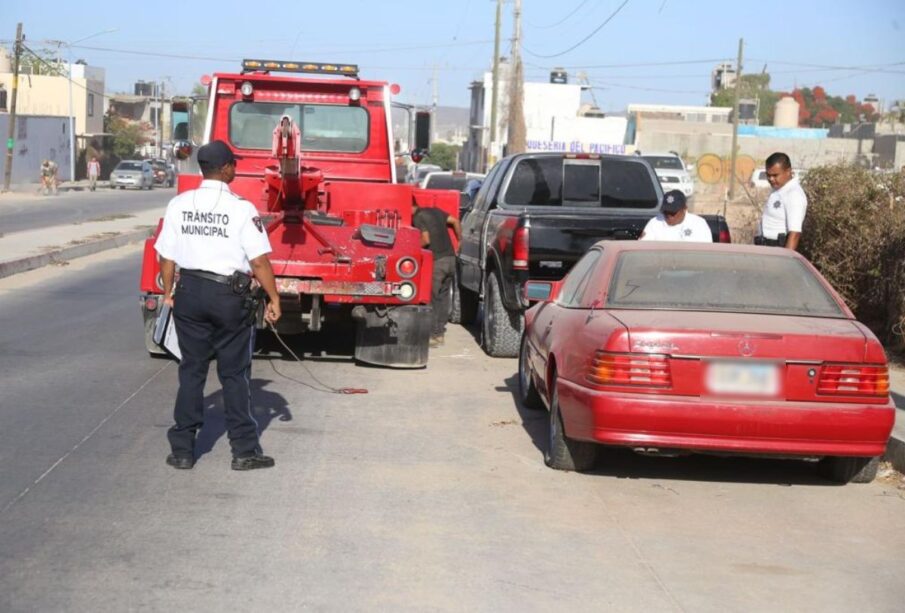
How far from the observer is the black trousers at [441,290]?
12977 mm

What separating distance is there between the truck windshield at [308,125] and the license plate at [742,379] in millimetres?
6979

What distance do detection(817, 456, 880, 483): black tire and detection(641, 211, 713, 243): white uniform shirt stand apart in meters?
3.17

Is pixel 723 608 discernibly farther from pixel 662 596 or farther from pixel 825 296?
pixel 825 296

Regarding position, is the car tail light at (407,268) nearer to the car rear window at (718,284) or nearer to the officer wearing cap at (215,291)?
the car rear window at (718,284)

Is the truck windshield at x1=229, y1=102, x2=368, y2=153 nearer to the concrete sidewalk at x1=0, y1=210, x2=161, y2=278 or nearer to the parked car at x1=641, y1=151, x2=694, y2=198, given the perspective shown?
the concrete sidewalk at x1=0, y1=210, x2=161, y2=278

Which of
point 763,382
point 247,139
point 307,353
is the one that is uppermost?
point 247,139

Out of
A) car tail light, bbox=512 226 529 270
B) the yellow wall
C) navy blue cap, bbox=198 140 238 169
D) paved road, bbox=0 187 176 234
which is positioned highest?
the yellow wall

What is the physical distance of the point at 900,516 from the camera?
6766mm

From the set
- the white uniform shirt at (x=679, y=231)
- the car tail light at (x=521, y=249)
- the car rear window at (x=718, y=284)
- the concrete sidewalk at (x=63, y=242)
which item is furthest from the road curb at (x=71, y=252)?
the car rear window at (x=718, y=284)

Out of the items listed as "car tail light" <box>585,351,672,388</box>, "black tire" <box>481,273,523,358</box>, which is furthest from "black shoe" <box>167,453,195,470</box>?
"black tire" <box>481,273,523,358</box>

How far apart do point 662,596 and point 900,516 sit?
7.27 feet

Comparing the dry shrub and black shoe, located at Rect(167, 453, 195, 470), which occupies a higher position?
the dry shrub

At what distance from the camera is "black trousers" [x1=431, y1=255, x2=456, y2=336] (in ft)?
42.6

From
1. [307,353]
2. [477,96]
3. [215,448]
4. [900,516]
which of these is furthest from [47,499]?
[477,96]
